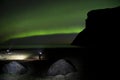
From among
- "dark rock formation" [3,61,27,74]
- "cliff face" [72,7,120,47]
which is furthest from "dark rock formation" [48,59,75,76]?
"cliff face" [72,7,120,47]

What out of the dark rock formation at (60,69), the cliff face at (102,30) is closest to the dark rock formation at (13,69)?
the dark rock formation at (60,69)

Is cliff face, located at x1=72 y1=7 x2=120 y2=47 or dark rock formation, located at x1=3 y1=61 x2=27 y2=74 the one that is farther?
cliff face, located at x1=72 y1=7 x2=120 y2=47

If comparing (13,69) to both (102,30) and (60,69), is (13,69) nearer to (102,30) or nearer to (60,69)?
(60,69)

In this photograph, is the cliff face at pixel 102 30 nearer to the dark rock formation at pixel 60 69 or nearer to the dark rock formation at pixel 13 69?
the dark rock formation at pixel 60 69

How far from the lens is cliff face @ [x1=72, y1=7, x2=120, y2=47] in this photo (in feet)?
36.2

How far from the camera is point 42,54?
34.2 ft

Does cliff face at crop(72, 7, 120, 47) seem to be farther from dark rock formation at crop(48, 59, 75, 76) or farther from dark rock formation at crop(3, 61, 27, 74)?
dark rock formation at crop(3, 61, 27, 74)

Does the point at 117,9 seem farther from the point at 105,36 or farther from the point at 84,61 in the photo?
the point at 84,61

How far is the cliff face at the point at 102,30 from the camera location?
1103cm

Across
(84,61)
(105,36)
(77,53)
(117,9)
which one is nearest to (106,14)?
(117,9)

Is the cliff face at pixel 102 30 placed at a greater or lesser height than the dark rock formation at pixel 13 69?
greater

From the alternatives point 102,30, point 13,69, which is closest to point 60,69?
point 13,69

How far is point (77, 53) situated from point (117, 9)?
145 inches

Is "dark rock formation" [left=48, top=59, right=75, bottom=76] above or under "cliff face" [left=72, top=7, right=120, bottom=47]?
under
